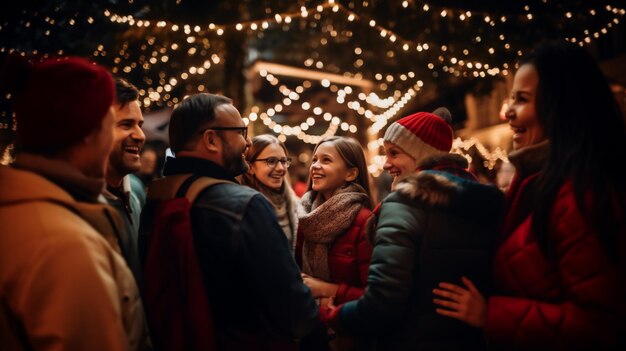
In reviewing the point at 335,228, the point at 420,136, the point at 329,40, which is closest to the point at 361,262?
the point at 335,228

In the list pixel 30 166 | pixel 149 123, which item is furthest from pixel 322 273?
pixel 149 123

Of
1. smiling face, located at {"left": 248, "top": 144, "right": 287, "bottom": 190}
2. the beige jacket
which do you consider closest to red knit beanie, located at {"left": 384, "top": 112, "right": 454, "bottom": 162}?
smiling face, located at {"left": 248, "top": 144, "right": 287, "bottom": 190}

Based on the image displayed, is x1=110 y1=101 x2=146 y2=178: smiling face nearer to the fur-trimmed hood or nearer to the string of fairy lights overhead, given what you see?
the fur-trimmed hood

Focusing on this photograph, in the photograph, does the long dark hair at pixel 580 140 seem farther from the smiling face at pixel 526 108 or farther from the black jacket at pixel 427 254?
the black jacket at pixel 427 254

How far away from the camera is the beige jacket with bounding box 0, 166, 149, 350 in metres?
1.36

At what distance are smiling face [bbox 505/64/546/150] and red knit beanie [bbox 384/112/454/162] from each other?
2.28 ft

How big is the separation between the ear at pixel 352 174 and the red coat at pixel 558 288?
1.61 metres

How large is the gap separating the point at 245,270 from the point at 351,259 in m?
1.04

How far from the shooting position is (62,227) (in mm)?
1433

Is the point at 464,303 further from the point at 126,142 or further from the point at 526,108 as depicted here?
the point at 126,142

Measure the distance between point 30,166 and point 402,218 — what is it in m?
1.58

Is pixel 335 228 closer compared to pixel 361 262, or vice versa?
pixel 361 262

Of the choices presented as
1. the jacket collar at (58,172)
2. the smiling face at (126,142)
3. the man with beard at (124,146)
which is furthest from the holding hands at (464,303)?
the smiling face at (126,142)

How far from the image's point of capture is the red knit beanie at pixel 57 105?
159 centimetres
